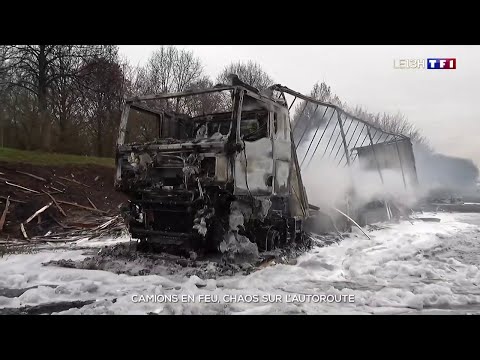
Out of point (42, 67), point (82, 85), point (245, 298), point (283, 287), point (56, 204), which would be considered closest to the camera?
point (245, 298)

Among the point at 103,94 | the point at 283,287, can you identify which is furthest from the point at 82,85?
the point at 283,287

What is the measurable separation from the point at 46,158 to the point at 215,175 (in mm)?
7171

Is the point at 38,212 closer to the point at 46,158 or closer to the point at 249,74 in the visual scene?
the point at 46,158

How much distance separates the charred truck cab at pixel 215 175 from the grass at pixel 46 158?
14.9ft

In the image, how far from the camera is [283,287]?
4.67m

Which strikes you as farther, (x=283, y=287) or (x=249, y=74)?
(x=249, y=74)

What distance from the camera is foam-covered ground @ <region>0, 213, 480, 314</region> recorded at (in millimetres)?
3945

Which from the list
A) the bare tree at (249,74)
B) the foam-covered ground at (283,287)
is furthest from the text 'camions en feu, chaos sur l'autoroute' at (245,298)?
the bare tree at (249,74)

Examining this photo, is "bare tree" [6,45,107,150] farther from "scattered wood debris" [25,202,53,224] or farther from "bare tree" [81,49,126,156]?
"scattered wood debris" [25,202,53,224]

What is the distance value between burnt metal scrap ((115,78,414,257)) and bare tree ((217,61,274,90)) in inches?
7.9

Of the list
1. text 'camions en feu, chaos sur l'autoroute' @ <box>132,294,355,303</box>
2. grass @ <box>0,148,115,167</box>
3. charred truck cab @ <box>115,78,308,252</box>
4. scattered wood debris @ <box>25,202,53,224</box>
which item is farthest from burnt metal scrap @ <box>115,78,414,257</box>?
grass @ <box>0,148,115,167</box>

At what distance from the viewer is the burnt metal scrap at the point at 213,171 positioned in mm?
5383

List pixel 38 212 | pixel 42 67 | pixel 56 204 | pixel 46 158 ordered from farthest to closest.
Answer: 1. pixel 46 158
2. pixel 56 204
3. pixel 38 212
4. pixel 42 67

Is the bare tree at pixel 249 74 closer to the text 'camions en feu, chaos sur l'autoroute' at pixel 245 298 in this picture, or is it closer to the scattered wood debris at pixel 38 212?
the text 'camions en feu, chaos sur l'autoroute' at pixel 245 298
